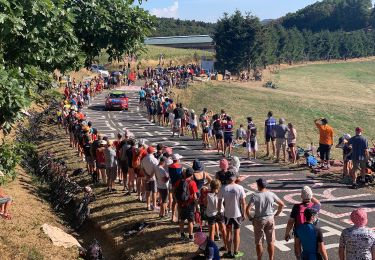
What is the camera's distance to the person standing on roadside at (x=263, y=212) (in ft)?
29.5

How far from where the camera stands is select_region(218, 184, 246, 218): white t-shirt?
9.51m

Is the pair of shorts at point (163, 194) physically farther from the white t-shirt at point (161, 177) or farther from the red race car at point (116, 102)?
the red race car at point (116, 102)

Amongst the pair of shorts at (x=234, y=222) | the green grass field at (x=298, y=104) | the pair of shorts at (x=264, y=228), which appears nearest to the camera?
the pair of shorts at (x=264, y=228)

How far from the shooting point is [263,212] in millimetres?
9047

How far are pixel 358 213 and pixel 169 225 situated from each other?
20.1ft

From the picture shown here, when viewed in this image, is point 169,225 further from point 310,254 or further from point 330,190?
point 330,190

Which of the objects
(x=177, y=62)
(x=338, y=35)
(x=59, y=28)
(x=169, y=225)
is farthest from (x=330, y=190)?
(x=338, y=35)

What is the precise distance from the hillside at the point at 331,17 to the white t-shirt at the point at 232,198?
16760 centimetres

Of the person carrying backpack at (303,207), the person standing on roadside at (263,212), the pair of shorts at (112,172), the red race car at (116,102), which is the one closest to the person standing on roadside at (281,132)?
the pair of shorts at (112,172)

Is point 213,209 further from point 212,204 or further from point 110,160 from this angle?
point 110,160

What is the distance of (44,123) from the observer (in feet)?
96.3

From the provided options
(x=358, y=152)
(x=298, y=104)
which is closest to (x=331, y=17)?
(x=298, y=104)

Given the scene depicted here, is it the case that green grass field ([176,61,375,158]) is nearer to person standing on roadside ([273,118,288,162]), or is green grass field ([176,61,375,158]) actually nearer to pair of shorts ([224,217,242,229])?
person standing on roadside ([273,118,288,162])

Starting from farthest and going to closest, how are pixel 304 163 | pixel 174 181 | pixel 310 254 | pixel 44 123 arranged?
pixel 44 123
pixel 304 163
pixel 174 181
pixel 310 254
